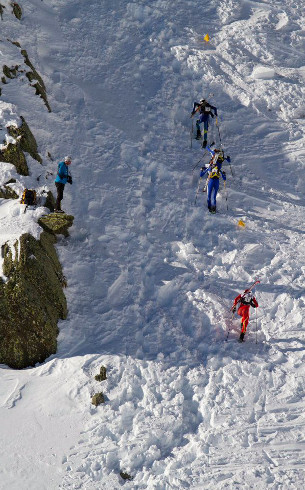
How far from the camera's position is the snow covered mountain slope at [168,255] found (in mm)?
9609

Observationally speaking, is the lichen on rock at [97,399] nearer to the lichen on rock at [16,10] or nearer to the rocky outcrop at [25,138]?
the rocky outcrop at [25,138]

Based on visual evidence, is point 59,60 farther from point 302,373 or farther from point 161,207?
point 302,373

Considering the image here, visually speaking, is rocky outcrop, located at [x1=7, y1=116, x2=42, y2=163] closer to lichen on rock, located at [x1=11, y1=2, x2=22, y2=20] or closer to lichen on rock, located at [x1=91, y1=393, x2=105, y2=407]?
lichen on rock, located at [x1=11, y1=2, x2=22, y2=20]

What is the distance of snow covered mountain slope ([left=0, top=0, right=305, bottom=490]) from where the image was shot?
9609mm

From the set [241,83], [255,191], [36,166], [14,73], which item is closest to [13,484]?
[36,166]

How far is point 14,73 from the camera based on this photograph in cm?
1580

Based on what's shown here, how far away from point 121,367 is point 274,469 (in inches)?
147

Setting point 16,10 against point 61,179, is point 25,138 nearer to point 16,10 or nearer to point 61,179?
point 61,179

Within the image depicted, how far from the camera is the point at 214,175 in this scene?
14.3 metres

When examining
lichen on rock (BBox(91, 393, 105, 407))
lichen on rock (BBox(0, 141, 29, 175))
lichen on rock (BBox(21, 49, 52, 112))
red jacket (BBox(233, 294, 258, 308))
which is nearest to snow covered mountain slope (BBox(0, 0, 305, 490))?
lichen on rock (BBox(91, 393, 105, 407))

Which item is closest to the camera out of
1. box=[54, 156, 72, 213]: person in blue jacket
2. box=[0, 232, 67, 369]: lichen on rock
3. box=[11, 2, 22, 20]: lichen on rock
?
box=[0, 232, 67, 369]: lichen on rock

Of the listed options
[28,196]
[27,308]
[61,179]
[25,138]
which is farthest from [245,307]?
[25,138]

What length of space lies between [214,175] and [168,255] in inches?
108

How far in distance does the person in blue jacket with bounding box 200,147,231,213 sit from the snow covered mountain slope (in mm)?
490
